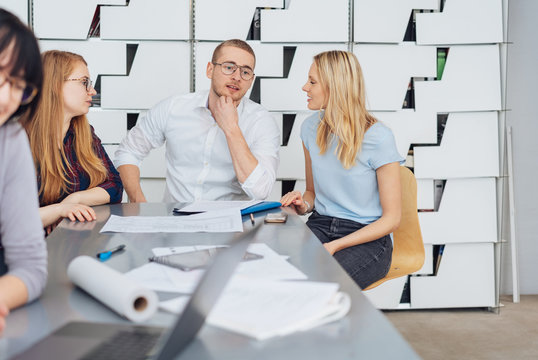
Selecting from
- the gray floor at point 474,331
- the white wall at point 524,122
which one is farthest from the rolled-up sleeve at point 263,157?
the white wall at point 524,122

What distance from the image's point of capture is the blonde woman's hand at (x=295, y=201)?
202 cm

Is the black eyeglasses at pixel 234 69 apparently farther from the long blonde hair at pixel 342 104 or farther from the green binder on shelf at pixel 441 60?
the green binder on shelf at pixel 441 60

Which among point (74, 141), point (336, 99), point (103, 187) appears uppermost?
point (336, 99)

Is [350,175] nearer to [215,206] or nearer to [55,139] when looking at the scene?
[215,206]

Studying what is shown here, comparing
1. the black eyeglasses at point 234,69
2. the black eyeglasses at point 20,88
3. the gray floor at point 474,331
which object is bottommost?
the gray floor at point 474,331

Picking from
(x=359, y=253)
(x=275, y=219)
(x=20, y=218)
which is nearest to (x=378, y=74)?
(x=359, y=253)

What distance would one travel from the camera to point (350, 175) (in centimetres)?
211

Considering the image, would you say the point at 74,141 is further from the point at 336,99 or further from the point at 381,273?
the point at 381,273

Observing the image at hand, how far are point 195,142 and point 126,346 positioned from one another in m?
1.93

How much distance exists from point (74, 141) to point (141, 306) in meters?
1.47

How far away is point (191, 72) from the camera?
3129 millimetres

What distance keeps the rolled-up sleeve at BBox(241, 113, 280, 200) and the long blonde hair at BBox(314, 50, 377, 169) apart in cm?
27

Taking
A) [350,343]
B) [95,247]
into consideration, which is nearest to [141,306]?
[350,343]

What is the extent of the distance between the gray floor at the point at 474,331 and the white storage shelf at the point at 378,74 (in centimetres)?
9
